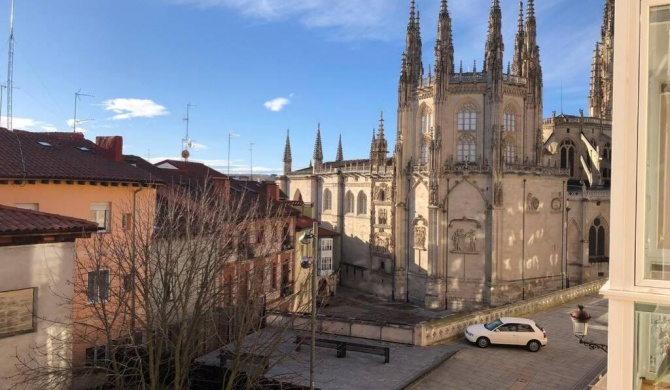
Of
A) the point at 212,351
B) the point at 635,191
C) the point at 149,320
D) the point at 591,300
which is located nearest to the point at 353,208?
the point at 591,300

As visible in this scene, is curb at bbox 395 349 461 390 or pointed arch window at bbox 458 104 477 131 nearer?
curb at bbox 395 349 461 390

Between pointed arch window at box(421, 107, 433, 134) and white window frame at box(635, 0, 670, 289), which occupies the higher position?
pointed arch window at box(421, 107, 433, 134)

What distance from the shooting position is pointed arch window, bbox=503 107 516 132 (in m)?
44.5

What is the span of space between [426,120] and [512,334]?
28.0m

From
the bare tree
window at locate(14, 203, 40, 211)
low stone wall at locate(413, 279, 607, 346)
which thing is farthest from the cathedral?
window at locate(14, 203, 40, 211)

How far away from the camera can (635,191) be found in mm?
5801

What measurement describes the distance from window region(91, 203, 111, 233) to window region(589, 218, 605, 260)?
46.1 metres

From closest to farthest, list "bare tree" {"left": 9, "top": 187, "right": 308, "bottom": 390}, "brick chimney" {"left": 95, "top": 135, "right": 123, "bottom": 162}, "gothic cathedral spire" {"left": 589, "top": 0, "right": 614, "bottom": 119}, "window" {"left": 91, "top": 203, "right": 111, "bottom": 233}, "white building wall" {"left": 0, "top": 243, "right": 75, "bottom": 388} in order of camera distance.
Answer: "white building wall" {"left": 0, "top": 243, "right": 75, "bottom": 388}, "bare tree" {"left": 9, "top": 187, "right": 308, "bottom": 390}, "window" {"left": 91, "top": 203, "right": 111, "bottom": 233}, "brick chimney" {"left": 95, "top": 135, "right": 123, "bottom": 162}, "gothic cathedral spire" {"left": 589, "top": 0, "right": 614, "bottom": 119}

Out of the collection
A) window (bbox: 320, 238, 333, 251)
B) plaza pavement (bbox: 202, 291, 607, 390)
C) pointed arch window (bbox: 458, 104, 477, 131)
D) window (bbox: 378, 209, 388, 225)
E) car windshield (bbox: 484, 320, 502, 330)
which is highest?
pointed arch window (bbox: 458, 104, 477, 131)

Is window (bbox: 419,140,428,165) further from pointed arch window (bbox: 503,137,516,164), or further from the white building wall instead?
the white building wall

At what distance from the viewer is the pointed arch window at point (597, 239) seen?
49.4 metres

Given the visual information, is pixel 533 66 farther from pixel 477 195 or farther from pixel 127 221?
pixel 127 221

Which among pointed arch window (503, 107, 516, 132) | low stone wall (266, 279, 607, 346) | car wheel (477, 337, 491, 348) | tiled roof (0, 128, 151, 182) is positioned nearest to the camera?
tiled roof (0, 128, 151, 182)

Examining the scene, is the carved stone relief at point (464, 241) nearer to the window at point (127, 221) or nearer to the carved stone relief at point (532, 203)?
the carved stone relief at point (532, 203)
